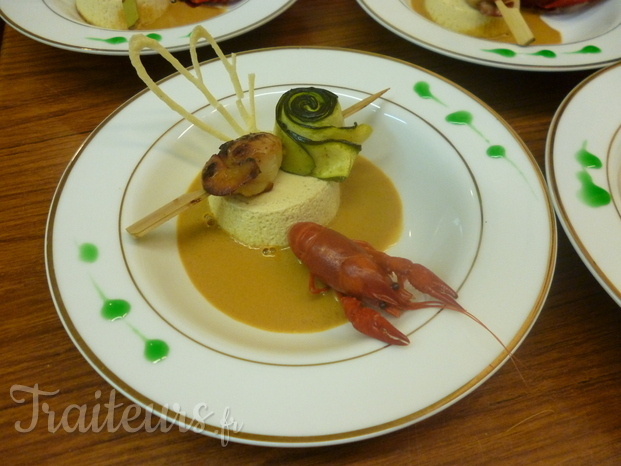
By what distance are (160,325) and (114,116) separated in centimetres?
76

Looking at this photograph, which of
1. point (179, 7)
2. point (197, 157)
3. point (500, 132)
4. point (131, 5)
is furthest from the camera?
point (179, 7)

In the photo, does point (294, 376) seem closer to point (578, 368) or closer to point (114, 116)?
point (578, 368)

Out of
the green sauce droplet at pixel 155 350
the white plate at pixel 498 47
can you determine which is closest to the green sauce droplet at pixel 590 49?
the white plate at pixel 498 47

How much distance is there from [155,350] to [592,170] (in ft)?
3.80

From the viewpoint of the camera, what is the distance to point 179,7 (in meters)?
2.18

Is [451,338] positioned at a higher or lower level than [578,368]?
higher

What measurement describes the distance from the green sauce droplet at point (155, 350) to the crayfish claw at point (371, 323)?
42 cm

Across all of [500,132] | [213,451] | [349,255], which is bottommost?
[213,451]

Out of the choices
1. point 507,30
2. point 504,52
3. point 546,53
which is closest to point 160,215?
point 504,52

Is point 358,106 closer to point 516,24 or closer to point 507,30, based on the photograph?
point 516,24

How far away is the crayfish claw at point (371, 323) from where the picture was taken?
991 mm

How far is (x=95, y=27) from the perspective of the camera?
5.90ft

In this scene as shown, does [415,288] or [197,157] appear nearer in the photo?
[415,288]

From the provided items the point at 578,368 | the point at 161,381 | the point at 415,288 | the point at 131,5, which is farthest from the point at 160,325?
the point at 131,5
